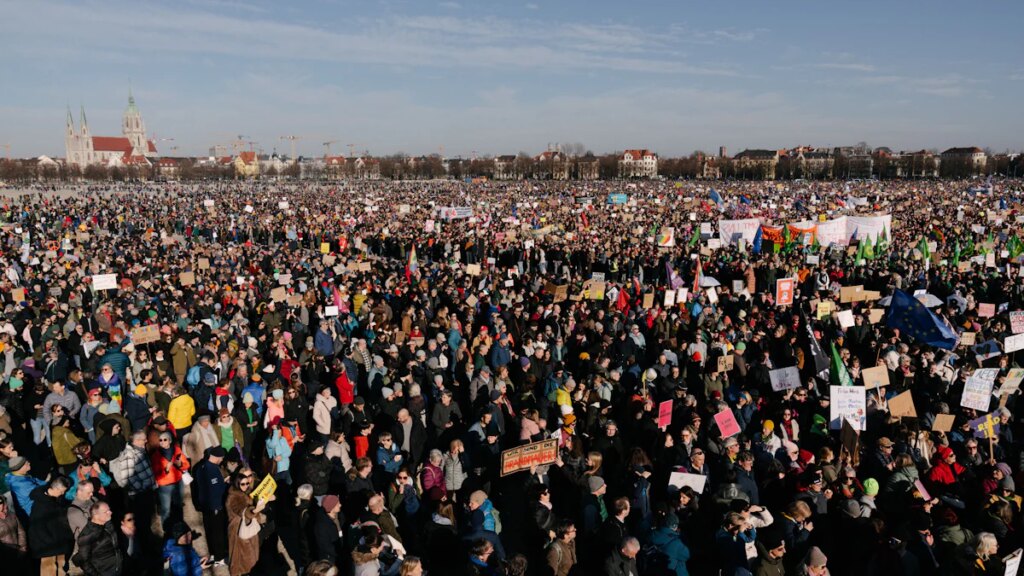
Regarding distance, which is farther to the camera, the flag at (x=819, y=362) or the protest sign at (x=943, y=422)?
the flag at (x=819, y=362)

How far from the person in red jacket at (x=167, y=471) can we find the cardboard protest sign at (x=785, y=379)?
648 cm

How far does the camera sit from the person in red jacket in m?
6.23

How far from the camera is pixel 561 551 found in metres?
4.59

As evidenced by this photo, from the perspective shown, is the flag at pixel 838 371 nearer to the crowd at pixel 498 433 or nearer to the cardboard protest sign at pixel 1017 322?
the crowd at pixel 498 433

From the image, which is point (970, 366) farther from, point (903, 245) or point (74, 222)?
point (74, 222)

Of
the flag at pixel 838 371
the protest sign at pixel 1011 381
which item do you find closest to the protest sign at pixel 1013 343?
the protest sign at pixel 1011 381

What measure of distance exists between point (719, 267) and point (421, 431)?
13424 millimetres

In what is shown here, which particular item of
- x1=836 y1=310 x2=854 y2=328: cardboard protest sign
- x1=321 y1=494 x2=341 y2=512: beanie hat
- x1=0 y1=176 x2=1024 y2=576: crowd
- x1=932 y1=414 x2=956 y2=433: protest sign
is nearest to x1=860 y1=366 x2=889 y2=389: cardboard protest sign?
x1=0 y1=176 x2=1024 y2=576: crowd

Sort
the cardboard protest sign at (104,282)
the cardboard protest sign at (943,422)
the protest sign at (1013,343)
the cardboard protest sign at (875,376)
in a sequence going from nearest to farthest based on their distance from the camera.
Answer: the cardboard protest sign at (943,422) < the cardboard protest sign at (875,376) < the protest sign at (1013,343) < the cardboard protest sign at (104,282)

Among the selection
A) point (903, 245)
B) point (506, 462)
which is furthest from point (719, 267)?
point (506, 462)

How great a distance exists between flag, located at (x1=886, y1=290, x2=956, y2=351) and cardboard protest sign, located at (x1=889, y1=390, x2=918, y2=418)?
10.2ft

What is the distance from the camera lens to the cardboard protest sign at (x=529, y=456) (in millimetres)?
5711

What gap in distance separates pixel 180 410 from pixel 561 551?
4.68 m

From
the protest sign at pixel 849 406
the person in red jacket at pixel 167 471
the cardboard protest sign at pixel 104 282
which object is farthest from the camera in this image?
the cardboard protest sign at pixel 104 282
